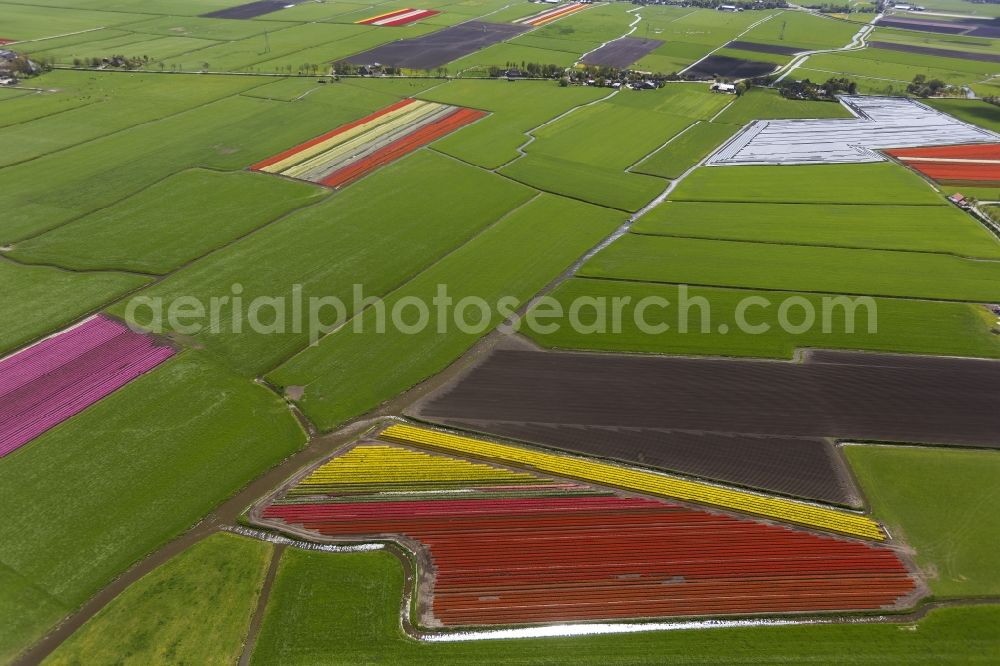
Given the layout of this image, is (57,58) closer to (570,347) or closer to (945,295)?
(570,347)

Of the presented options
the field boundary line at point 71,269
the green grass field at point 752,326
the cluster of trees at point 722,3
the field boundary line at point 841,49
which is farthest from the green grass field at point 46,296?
the cluster of trees at point 722,3

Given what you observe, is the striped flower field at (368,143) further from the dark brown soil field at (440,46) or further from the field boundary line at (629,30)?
the field boundary line at (629,30)

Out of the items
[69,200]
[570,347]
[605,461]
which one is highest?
[69,200]

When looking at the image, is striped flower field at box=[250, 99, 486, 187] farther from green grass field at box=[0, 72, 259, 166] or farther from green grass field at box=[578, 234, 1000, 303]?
green grass field at box=[578, 234, 1000, 303]

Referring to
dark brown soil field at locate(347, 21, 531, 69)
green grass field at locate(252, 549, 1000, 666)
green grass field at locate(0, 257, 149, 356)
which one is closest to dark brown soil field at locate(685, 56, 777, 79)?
dark brown soil field at locate(347, 21, 531, 69)

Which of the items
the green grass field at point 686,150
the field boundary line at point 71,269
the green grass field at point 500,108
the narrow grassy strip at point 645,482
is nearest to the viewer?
the narrow grassy strip at point 645,482

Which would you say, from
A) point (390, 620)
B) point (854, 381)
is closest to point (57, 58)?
point (390, 620)
